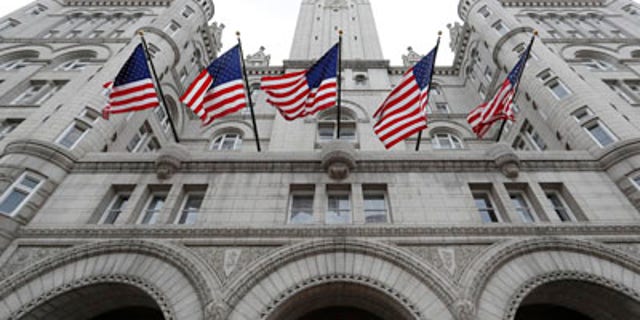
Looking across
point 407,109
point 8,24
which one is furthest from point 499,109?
point 8,24

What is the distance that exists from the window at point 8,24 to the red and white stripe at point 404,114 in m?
34.2

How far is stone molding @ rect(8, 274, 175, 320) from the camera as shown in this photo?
1010 centimetres

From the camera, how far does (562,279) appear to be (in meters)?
10.8

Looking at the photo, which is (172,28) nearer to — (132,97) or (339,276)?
(132,97)

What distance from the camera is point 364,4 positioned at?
49.0 meters

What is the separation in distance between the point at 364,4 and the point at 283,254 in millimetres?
47048

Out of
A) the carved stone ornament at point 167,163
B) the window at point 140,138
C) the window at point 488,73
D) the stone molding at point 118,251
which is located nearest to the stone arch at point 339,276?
the stone molding at point 118,251

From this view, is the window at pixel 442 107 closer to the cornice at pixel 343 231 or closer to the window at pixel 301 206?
the cornice at pixel 343 231

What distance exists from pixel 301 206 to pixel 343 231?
278cm

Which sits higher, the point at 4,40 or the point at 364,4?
the point at 364,4

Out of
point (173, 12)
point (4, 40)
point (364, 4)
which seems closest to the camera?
point (4, 40)

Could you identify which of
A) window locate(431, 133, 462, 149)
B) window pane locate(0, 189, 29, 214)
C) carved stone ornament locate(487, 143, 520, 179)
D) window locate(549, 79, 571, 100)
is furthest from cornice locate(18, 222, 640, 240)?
window locate(431, 133, 462, 149)

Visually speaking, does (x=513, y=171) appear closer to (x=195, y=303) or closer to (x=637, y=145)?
(x=637, y=145)

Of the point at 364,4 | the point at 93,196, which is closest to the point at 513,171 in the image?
the point at 93,196
